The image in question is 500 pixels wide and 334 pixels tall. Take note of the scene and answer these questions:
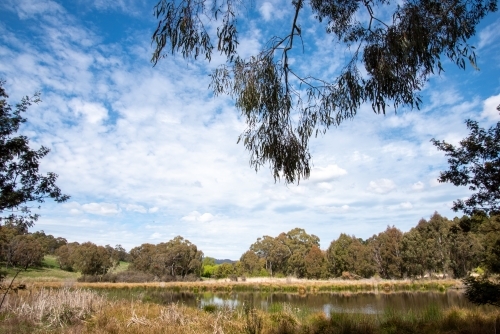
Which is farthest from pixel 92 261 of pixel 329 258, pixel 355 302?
pixel 355 302

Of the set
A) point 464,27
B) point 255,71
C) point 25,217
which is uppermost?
point 464,27

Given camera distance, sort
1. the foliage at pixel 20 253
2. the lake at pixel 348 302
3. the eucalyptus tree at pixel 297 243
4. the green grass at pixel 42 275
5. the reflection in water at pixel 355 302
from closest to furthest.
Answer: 1. the lake at pixel 348 302
2. the reflection in water at pixel 355 302
3. the foliage at pixel 20 253
4. the green grass at pixel 42 275
5. the eucalyptus tree at pixel 297 243

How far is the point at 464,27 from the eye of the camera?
4035mm

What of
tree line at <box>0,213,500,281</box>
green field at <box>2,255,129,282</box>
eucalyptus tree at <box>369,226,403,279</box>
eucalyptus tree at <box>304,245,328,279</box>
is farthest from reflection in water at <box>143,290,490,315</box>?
eucalyptus tree at <box>304,245,328,279</box>

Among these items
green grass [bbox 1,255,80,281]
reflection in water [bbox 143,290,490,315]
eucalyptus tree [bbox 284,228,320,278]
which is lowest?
reflection in water [bbox 143,290,490,315]

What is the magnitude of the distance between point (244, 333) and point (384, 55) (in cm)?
574

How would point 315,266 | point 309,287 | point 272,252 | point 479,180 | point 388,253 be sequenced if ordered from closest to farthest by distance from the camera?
point 479,180 → point 309,287 → point 388,253 → point 315,266 → point 272,252

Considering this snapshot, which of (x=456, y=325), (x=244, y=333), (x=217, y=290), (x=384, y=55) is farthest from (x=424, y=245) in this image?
(x=384, y=55)

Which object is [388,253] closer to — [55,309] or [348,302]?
[348,302]

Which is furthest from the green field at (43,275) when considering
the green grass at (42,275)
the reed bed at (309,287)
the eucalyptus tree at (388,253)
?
the eucalyptus tree at (388,253)

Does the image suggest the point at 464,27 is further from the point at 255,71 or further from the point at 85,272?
the point at 85,272

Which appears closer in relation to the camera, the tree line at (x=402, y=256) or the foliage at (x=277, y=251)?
the tree line at (x=402, y=256)

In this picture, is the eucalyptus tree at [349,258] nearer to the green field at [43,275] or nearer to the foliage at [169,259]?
the foliage at [169,259]

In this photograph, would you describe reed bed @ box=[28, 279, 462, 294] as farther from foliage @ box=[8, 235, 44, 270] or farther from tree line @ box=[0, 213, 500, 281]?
tree line @ box=[0, 213, 500, 281]
